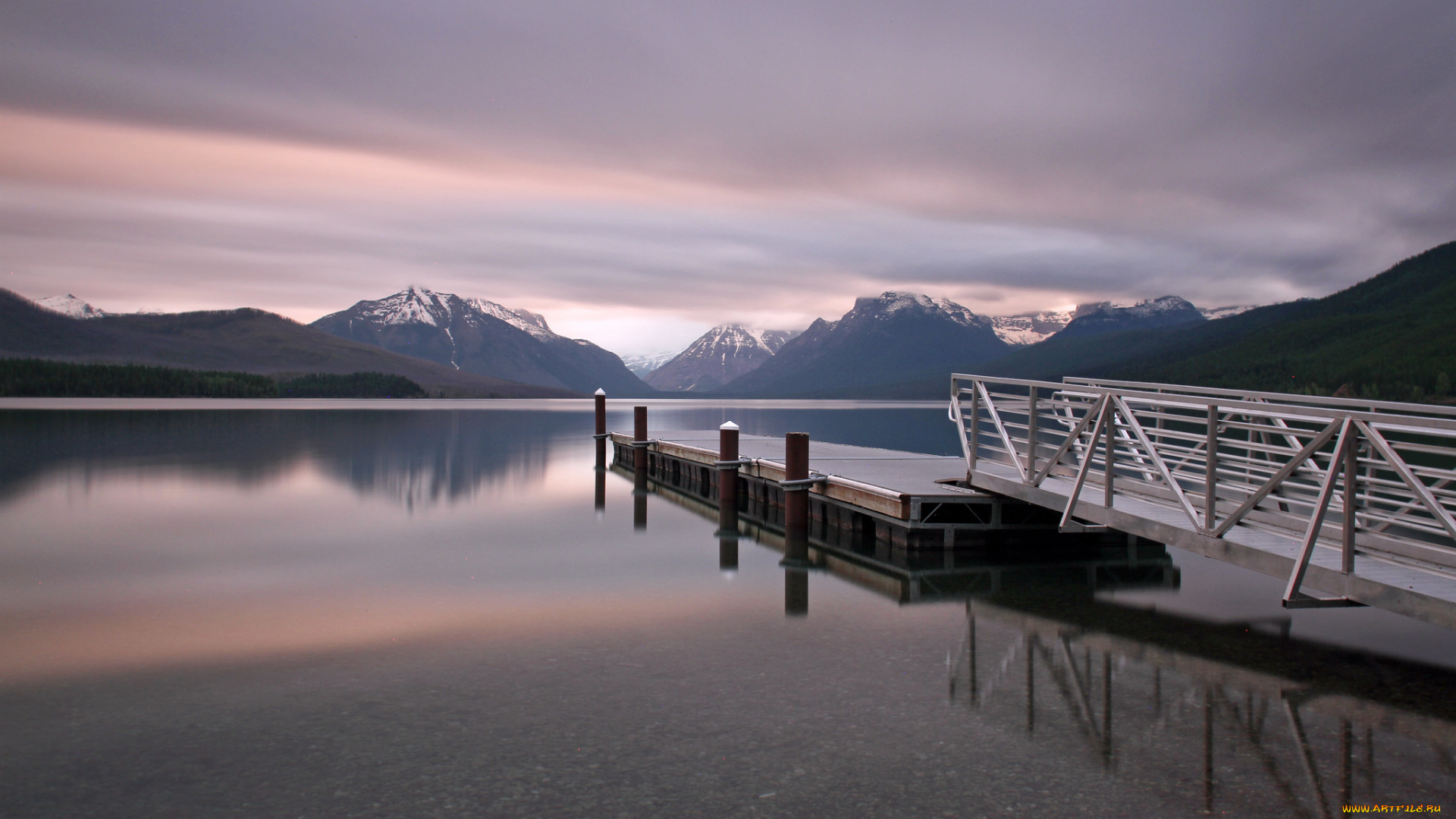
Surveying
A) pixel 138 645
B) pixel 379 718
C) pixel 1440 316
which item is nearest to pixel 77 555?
pixel 138 645

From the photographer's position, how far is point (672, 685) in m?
7.67

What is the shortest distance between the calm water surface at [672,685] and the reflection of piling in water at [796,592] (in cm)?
12

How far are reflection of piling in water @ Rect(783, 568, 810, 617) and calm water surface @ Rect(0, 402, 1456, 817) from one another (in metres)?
0.12

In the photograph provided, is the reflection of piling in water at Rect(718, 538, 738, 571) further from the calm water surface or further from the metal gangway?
the metal gangway

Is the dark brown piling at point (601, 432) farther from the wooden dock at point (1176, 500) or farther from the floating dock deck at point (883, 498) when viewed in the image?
the wooden dock at point (1176, 500)

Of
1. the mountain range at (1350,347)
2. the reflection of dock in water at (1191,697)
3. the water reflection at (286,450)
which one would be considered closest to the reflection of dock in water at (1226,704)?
the reflection of dock in water at (1191,697)

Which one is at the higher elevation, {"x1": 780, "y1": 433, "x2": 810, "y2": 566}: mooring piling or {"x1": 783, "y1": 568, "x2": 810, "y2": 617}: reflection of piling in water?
{"x1": 780, "y1": 433, "x2": 810, "y2": 566}: mooring piling

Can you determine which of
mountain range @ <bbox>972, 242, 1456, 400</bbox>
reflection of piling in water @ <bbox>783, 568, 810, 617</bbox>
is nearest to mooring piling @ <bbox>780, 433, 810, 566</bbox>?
reflection of piling in water @ <bbox>783, 568, 810, 617</bbox>

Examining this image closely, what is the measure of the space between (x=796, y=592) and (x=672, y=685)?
13.8 ft

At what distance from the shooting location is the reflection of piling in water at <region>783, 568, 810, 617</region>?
1065 cm

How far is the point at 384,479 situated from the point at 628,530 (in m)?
11.0

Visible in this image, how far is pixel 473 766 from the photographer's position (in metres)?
5.95

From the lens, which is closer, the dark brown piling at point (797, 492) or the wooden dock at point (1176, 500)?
the wooden dock at point (1176, 500)

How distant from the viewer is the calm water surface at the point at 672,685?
564 cm
